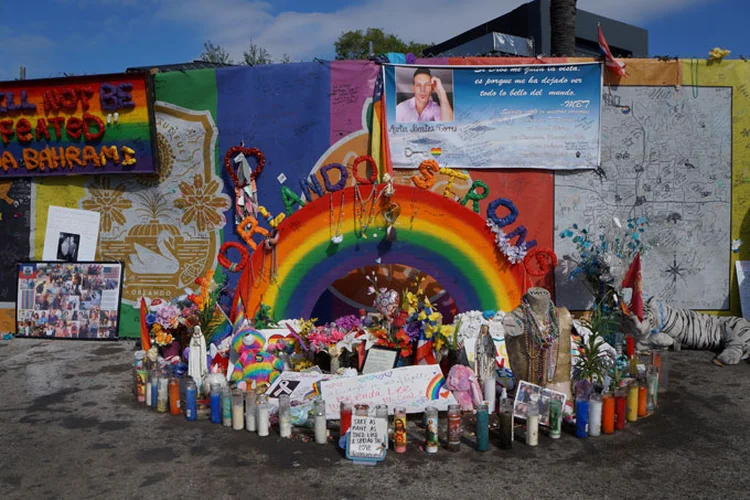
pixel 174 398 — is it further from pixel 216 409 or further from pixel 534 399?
pixel 534 399

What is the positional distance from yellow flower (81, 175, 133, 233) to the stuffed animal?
5.24m

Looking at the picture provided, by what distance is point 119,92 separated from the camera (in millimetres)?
8492

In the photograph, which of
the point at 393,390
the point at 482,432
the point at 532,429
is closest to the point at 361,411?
the point at 393,390

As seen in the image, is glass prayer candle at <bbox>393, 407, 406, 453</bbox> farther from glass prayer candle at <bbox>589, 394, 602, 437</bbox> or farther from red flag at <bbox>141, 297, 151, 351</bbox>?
red flag at <bbox>141, 297, 151, 351</bbox>

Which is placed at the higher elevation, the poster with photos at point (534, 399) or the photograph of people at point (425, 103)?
the photograph of people at point (425, 103)

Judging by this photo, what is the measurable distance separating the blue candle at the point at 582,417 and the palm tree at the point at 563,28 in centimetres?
582

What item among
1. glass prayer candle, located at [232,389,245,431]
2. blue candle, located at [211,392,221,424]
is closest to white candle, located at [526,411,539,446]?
glass prayer candle, located at [232,389,245,431]

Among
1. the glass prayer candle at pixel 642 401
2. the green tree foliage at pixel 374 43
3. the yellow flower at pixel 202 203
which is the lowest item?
the glass prayer candle at pixel 642 401

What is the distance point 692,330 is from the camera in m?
7.87

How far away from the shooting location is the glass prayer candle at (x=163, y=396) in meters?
5.90

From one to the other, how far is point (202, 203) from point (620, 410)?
5.59m

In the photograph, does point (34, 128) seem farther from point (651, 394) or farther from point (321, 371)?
point (651, 394)

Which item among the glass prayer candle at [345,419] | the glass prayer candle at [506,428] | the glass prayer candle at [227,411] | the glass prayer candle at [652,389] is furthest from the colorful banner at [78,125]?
the glass prayer candle at [652,389]

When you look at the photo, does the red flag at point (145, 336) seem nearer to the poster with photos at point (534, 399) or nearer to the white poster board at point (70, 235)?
the white poster board at point (70, 235)
